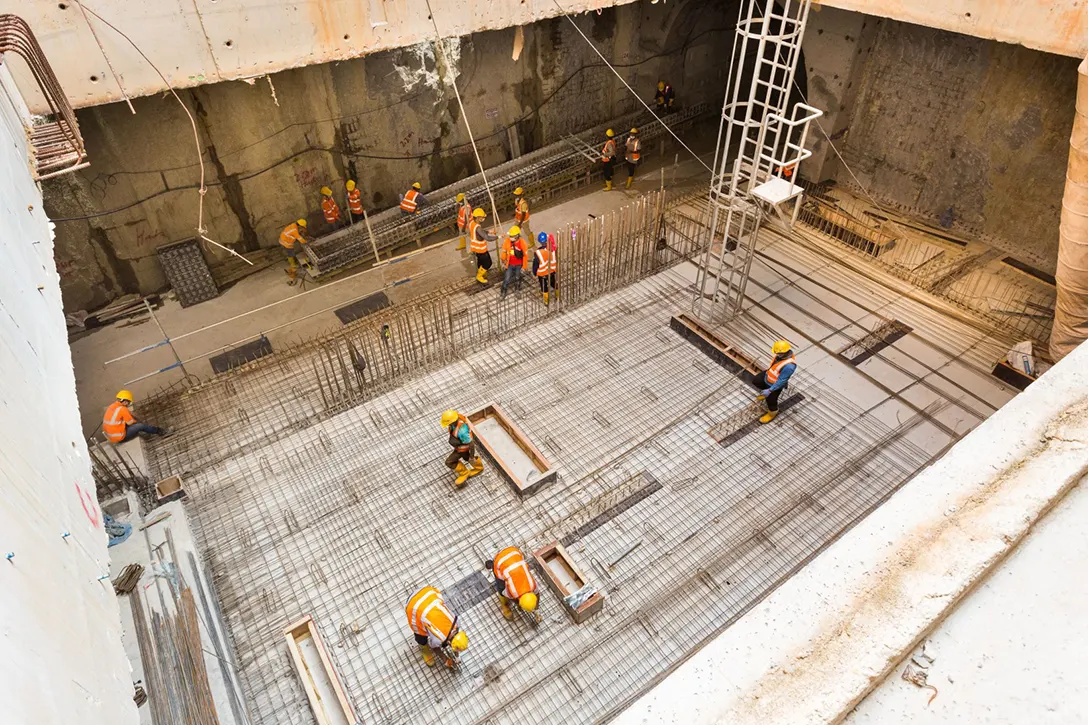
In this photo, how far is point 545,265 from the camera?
9.19 metres

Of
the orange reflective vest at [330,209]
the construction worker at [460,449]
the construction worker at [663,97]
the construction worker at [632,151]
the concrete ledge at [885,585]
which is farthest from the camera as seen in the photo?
the construction worker at [663,97]

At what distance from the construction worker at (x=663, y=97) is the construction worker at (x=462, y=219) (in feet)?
18.2

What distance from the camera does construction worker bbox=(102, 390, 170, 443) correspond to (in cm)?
739

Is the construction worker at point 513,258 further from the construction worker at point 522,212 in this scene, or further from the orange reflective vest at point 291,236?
the orange reflective vest at point 291,236

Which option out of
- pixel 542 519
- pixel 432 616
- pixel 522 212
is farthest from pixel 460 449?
pixel 522 212

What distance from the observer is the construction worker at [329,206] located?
36.2 feet

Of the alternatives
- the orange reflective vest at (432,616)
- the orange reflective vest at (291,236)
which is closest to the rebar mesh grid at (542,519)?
the orange reflective vest at (432,616)

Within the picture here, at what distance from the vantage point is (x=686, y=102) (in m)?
15.1

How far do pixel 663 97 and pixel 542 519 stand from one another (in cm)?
1097

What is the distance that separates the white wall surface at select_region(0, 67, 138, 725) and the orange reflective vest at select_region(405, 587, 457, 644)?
7.23 ft

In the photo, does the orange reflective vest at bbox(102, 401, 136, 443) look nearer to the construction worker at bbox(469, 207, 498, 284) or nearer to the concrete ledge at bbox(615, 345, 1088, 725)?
the construction worker at bbox(469, 207, 498, 284)

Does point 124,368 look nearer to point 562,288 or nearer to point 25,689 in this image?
point 562,288

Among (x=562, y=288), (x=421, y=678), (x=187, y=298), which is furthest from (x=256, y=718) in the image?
(x=187, y=298)

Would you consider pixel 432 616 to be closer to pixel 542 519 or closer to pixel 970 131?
pixel 542 519
